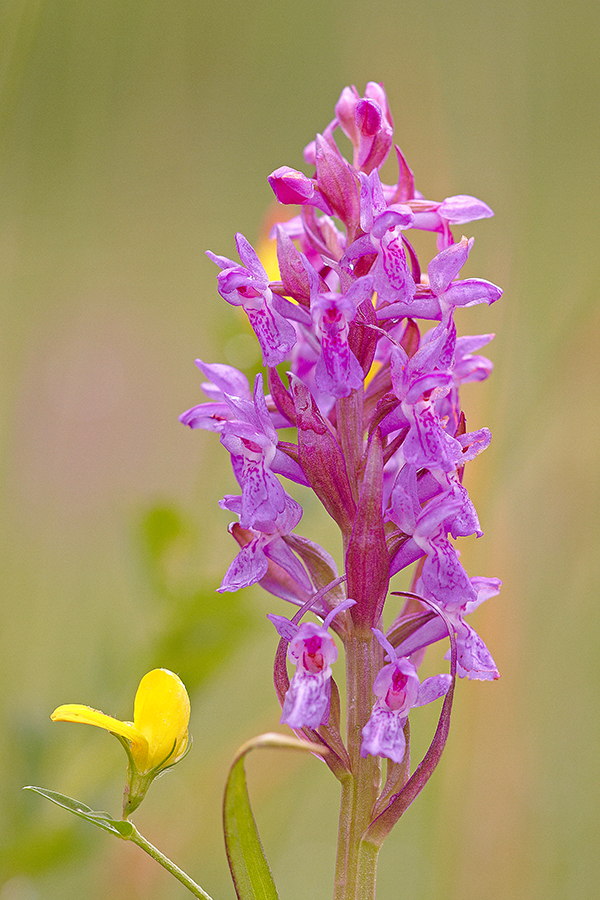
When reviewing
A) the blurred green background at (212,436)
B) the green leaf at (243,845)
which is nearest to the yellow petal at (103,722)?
the green leaf at (243,845)

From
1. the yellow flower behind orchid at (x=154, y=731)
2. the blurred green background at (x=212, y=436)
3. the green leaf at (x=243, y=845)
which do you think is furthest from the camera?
the blurred green background at (x=212, y=436)

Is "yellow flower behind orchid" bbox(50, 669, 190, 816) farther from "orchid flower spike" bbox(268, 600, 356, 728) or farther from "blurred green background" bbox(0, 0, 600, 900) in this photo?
"blurred green background" bbox(0, 0, 600, 900)

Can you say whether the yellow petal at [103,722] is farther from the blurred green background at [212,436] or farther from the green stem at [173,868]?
the blurred green background at [212,436]

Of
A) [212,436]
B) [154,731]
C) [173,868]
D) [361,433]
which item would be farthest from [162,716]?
[212,436]

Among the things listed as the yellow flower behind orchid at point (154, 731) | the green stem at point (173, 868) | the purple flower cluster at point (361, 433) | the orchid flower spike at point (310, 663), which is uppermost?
the purple flower cluster at point (361, 433)

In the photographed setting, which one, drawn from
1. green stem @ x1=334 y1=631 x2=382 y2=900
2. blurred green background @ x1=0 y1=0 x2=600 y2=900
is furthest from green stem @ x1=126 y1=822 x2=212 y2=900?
blurred green background @ x1=0 y1=0 x2=600 y2=900

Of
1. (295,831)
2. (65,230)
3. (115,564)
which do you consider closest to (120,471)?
(115,564)
